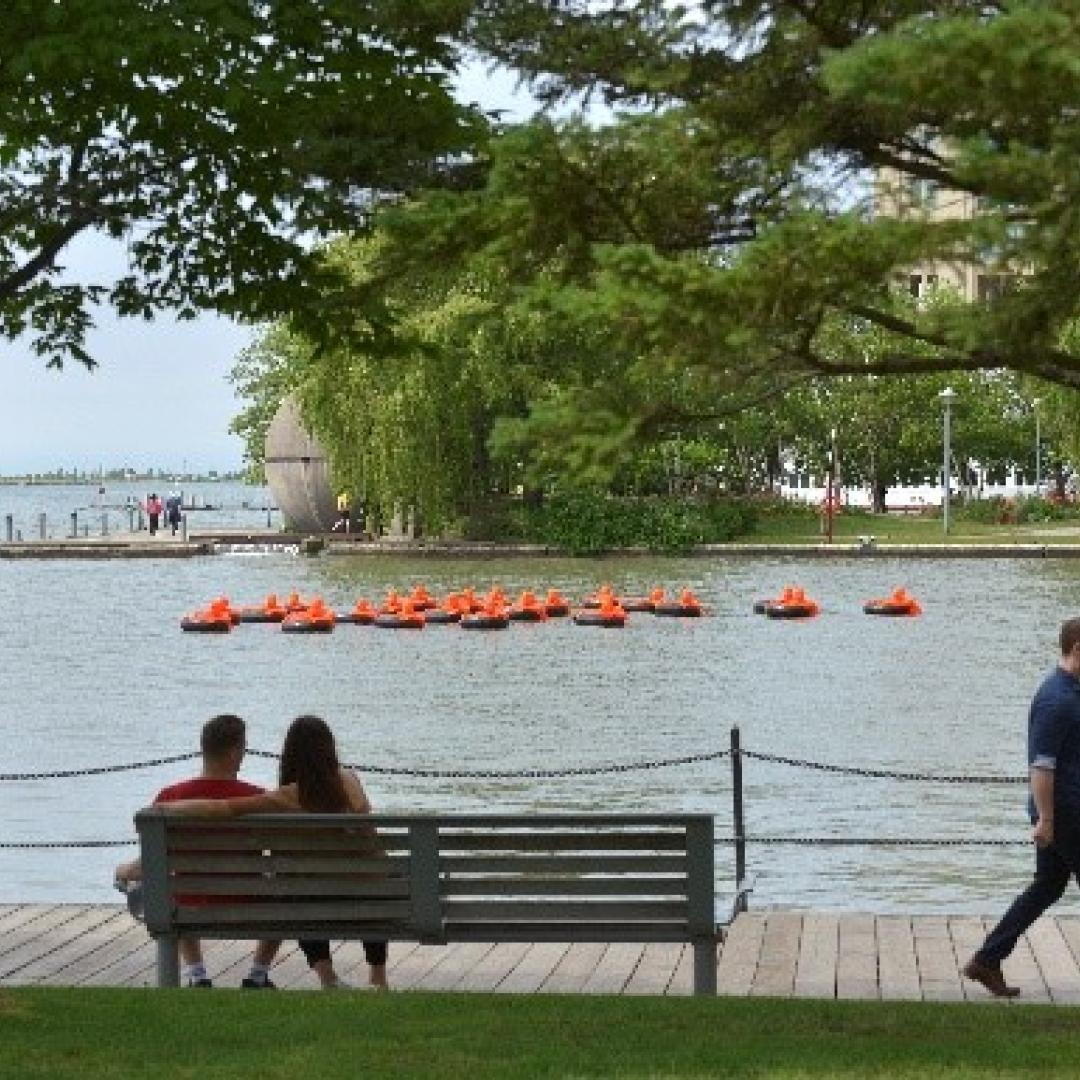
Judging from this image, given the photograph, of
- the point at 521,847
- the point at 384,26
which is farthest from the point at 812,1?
the point at 521,847

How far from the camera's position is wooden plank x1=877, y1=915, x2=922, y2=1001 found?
1318 cm

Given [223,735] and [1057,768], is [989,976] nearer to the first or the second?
[1057,768]

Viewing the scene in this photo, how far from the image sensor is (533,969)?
1390 cm

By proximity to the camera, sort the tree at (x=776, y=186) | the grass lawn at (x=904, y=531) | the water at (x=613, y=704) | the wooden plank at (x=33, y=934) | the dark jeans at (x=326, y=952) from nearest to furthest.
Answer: the tree at (x=776, y=186), the dark jeans at (x=326, y=952), the wooden plank at (x=33, y=934), the water at (x=613, y=704), the grass lawn at (x=904, y=531)

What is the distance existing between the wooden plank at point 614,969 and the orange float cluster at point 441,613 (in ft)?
126

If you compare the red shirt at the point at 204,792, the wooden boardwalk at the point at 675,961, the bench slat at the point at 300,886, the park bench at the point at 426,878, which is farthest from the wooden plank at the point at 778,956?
the red shirt at the point at 204,792

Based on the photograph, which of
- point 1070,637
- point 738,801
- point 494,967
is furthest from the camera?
point 738,801

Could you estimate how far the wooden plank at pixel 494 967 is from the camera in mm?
13516

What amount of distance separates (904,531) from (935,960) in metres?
72.6

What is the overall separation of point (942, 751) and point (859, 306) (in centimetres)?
2303

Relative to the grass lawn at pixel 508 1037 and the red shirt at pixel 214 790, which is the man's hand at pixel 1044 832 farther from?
the red shirt at pixel 214 790

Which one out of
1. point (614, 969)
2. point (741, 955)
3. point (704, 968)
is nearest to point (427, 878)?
point (704, 968)

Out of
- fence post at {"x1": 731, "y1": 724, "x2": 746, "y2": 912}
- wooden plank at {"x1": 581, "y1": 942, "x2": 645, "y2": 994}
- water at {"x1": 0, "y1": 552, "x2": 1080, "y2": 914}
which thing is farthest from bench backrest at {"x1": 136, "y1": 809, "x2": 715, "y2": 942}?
water at {"x1": 0, "y1": 552, "x2": 1080, "y2": 914}

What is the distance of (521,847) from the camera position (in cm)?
1228
